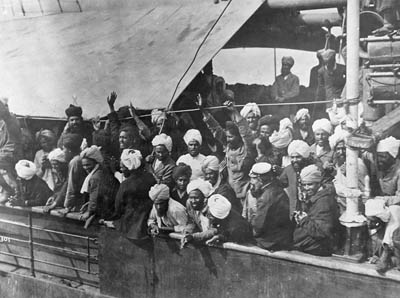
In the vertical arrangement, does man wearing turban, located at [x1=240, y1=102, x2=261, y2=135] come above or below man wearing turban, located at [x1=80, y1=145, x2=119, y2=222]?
above

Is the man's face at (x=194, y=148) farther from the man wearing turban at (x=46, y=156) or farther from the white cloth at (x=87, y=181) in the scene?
the man wearing turban at (x=46, y=156)

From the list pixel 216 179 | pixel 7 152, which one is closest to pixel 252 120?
pixel 216 179

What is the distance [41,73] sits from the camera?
7270 millimetres

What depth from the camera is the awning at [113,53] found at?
6.45 m

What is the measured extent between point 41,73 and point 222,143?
2.87 meters

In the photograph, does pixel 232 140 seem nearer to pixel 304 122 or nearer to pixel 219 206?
pixel 304 122

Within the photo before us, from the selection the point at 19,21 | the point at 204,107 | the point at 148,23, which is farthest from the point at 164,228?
the point at 19,21

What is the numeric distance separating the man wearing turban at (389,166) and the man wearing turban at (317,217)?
0.40 meters

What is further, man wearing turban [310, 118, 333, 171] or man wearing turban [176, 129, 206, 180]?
man wearing turban [176, 129, 206, 180]

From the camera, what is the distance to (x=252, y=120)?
5.39 metres

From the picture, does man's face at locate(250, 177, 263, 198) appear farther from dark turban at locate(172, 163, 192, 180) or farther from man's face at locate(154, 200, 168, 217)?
man's face at locate(154, 200, 168, 217)

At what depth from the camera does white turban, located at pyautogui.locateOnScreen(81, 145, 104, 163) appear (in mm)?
5758

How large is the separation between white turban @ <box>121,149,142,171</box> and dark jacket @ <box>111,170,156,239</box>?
7 cm

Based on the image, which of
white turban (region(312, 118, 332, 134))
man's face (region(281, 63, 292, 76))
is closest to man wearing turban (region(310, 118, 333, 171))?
white turban (region(312, 118, 332, 134))
